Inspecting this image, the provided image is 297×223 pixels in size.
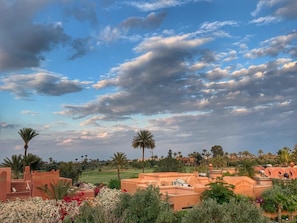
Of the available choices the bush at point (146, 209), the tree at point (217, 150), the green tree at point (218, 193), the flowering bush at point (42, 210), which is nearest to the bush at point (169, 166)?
the green tree at point (218, 193)

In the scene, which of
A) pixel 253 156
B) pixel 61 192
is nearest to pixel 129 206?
pixel 61 192

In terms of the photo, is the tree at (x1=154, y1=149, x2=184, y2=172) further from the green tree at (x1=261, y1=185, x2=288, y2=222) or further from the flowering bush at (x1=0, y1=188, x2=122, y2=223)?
the flowering bush at (x1=0, y1=188, x2=122, y2=223)

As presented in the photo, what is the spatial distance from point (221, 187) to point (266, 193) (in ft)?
14.8

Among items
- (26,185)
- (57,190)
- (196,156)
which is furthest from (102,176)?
(57,190)

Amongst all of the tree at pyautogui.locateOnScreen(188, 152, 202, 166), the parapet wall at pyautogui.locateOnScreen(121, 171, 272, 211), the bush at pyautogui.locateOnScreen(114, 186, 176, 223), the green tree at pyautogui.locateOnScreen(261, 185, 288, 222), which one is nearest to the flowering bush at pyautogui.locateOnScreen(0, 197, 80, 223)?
the bush at pyautogui.locateOnScreen(114, 186, 176, 223)

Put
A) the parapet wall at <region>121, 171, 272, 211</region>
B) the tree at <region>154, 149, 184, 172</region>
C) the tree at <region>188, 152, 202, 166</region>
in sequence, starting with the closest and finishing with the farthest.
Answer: the parapet wall at <region>121, 171, 272, 211</region>, the tree at <region>154, 149, 184, 172</region>, the tree at <region>188, 152, 202, 166</region>

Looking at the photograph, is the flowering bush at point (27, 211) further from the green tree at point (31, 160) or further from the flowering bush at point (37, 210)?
the green tree at point (31, 160)

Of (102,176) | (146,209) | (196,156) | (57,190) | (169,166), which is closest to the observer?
(146,209)

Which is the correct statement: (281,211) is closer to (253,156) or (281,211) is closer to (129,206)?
(129,206)

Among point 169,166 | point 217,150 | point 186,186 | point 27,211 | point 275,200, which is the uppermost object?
point 217,150

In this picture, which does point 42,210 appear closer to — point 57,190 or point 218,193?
point 57,190

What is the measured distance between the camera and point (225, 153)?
11644cm

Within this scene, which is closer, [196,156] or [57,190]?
[57,190]

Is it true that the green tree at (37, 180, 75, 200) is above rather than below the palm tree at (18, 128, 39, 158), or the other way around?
below
